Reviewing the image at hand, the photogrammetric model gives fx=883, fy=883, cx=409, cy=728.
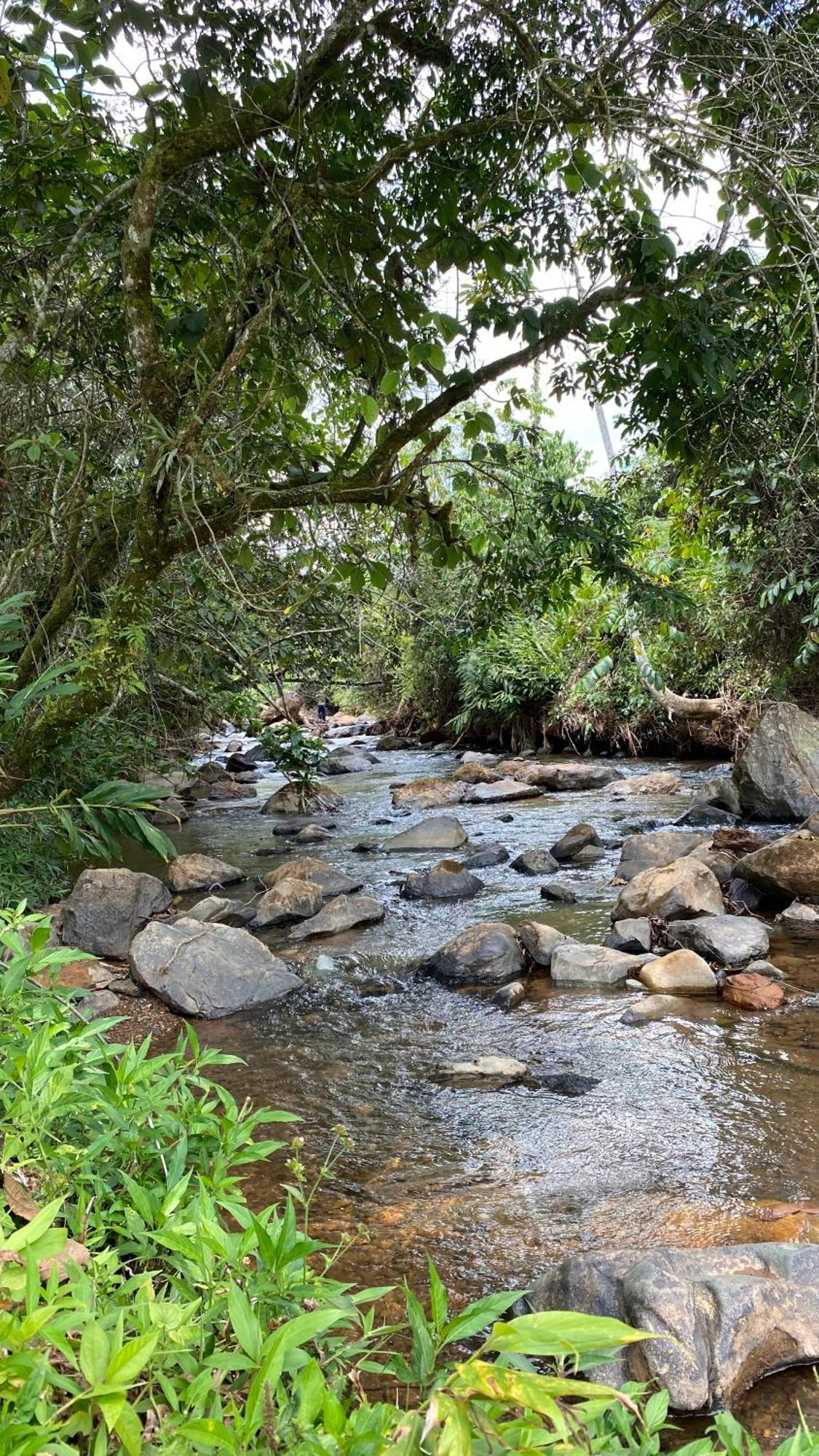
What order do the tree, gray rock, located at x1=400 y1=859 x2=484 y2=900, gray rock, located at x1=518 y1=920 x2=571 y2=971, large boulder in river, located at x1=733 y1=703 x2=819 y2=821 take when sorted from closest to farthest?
the tree, gray rock, located at x1=518 y1=920 x2=571 y2=971, gray rock, located at x1=400 y1=859 x2=484 y2=900, large boulder in river, located at x1=733 y1=703 x2=819 y2=821

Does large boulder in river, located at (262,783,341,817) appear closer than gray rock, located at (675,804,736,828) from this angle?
No

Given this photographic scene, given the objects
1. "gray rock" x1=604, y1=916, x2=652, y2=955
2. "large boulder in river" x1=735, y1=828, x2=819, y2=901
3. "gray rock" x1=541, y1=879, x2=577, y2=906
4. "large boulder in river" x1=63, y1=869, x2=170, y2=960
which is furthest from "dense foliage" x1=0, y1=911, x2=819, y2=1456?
"gray rock" x1=541, y1=879, x2=577, y2=906

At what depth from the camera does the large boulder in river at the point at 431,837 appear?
893 centimetres

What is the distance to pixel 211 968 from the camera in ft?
16.6

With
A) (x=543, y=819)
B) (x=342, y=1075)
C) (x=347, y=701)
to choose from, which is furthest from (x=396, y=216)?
(x=347, y=701)

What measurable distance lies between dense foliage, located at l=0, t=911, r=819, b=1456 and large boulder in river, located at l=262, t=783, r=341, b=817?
345 inches

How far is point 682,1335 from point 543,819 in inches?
315

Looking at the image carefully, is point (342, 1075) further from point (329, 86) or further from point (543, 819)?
point (543, 819)

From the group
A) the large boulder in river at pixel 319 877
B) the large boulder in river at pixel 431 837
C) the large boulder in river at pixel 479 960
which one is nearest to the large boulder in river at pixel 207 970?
the large boulder in river at pixel 479 960

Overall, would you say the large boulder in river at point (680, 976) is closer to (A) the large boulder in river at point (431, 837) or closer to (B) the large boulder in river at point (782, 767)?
(A) the large boulder in river at point (431, 837)

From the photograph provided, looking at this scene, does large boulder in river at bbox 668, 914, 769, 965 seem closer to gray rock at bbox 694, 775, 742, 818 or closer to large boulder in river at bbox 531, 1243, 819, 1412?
large boulder in river at bbox 531, 1243, 819, 1412

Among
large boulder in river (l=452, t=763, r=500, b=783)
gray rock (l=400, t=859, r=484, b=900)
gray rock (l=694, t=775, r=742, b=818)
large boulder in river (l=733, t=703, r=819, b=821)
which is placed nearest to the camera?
gray rock (l=400, t=859, r=484, b=900)

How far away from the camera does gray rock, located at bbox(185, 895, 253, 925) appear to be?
6340mm

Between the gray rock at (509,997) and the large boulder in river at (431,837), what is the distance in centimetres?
386
